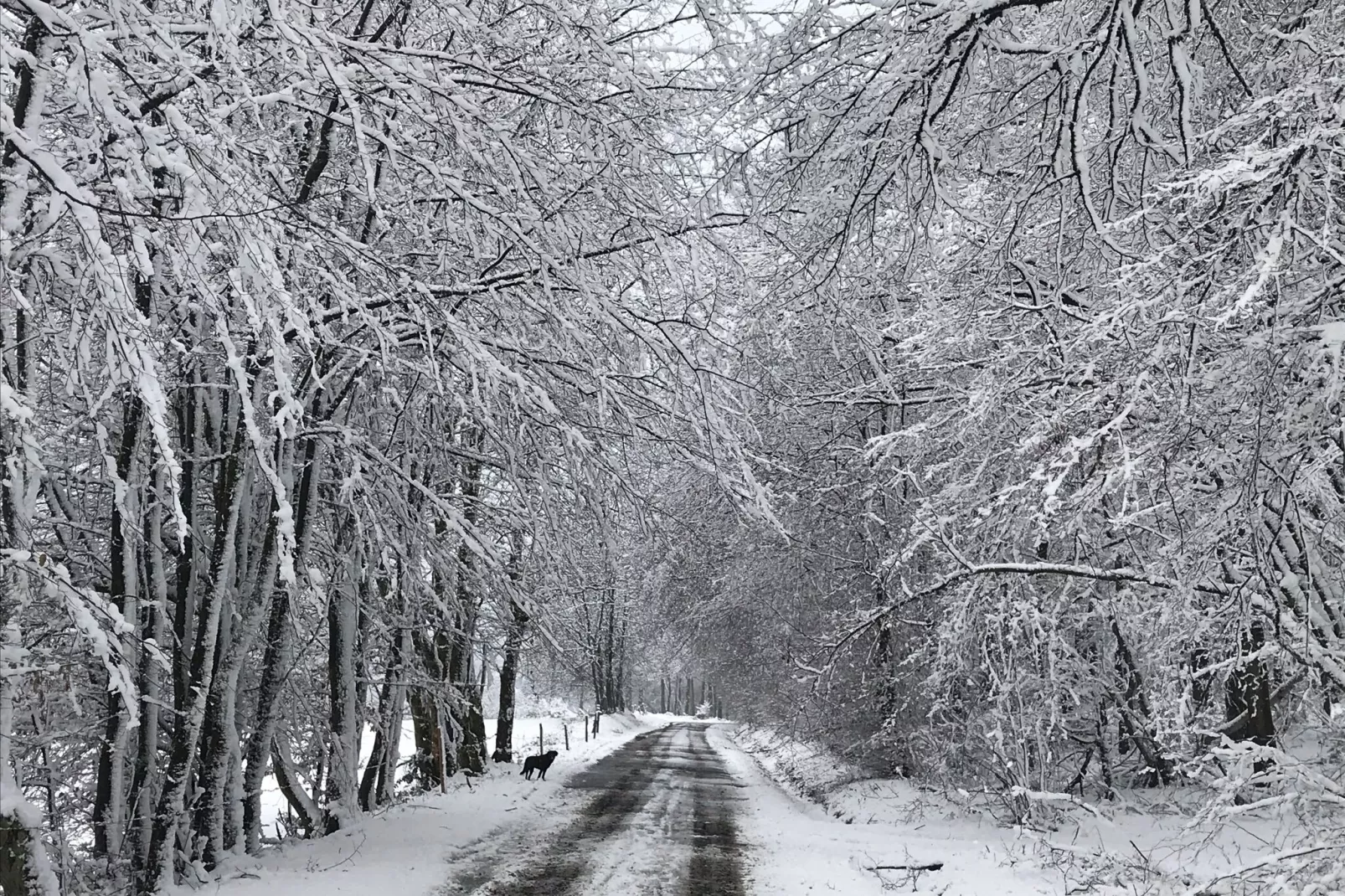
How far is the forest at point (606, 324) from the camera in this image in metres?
3.62

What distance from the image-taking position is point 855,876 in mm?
9117

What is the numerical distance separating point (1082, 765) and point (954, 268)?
750cm

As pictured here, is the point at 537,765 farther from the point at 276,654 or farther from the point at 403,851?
the point at 276,654

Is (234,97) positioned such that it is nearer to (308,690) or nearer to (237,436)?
(237,436)

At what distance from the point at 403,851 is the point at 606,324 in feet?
20.8

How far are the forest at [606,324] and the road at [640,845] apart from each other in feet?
8.95

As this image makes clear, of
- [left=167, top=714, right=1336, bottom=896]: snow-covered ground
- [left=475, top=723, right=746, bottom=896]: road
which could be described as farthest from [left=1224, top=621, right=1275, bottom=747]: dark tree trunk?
[left=475, top=723, right=746, bottom=896]: road

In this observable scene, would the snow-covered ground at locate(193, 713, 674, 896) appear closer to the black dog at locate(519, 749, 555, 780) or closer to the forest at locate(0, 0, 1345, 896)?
the forest at locate(0, 0, 1345, 896)

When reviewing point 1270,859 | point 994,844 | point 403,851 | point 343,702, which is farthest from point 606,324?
point 994,844

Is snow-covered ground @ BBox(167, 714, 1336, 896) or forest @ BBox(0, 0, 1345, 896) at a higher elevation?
forest @ BBox(0, 0, 1345, 896)

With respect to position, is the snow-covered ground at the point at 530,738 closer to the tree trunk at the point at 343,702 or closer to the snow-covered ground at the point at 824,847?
the tree trunk at the point at 343,702

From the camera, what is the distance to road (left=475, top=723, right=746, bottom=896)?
328 inches

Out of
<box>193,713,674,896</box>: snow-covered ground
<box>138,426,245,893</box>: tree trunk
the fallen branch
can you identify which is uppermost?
<box>138,426,245,893</box>: tree trunk

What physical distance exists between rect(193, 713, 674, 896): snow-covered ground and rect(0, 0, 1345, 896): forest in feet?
1.81
